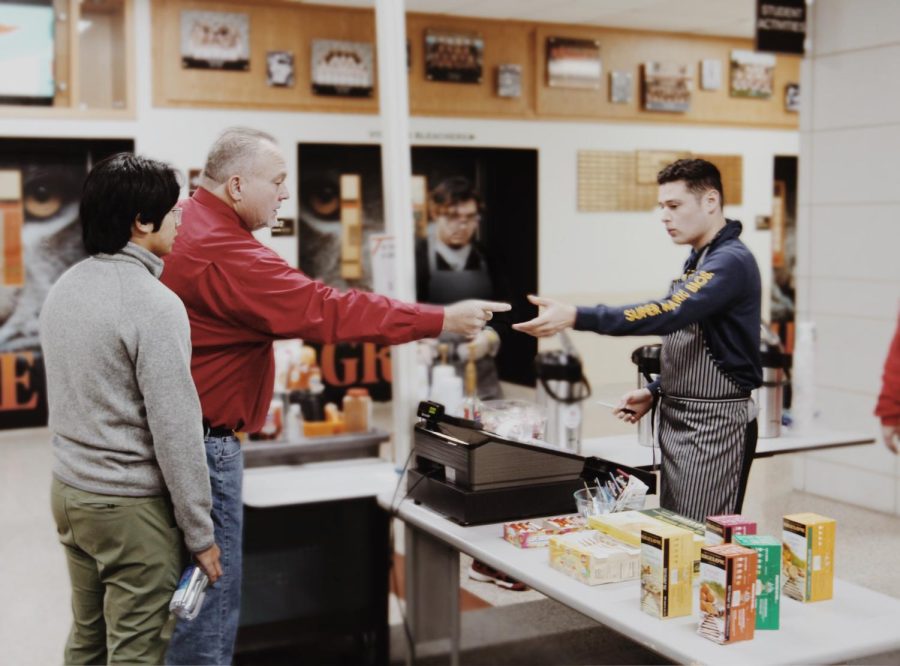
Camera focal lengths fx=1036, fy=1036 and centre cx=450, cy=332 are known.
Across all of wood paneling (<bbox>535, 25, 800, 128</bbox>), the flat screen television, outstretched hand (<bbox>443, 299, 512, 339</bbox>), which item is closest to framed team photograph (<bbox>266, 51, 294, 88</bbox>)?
the flat screen television

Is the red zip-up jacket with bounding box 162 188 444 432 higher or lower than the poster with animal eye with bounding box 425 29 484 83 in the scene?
lower

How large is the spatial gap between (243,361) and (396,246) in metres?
1.45

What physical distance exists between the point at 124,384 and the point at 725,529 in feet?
4.06

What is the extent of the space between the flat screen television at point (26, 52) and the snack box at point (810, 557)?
6.51 metres

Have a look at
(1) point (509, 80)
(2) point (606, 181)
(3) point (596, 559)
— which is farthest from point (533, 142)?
(3) point (596, 559)

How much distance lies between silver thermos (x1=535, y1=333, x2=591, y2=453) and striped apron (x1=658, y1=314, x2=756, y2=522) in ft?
1.74

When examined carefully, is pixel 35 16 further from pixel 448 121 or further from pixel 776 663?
pixel 776 663

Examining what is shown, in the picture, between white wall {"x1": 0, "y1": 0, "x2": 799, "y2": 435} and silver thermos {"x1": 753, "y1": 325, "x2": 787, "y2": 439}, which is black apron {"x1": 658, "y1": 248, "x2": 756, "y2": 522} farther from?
white wall {"x1": 0, "y1": 0, "x2": 799, "y2": 435}

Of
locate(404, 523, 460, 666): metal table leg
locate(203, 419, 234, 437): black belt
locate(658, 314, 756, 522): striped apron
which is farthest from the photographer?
locate(404, 523, 460, 666): metal table leg

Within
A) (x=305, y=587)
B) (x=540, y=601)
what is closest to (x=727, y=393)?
(x=540, y=601)

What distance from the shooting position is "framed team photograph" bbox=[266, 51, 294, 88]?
7742mm

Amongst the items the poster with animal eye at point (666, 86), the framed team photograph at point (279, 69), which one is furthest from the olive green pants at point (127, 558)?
the framed team photograph at point (279, 69)

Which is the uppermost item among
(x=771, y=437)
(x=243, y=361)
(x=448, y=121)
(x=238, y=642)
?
(x=448, y=121)

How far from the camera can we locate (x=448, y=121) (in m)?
8.20
